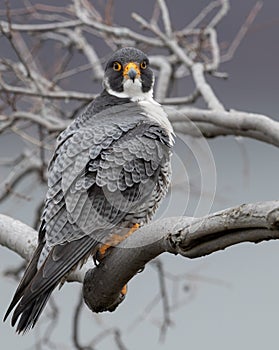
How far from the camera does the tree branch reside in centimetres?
214

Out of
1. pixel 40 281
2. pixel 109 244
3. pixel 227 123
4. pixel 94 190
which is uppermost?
pixel 227 123

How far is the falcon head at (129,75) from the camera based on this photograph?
374cm

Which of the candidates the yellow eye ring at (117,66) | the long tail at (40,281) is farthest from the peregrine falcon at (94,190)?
the yellow eye ring at (117,66)

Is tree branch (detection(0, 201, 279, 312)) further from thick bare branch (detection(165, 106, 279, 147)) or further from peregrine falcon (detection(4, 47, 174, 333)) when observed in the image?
thick bare branch (detection(165, 106, 279, 147))

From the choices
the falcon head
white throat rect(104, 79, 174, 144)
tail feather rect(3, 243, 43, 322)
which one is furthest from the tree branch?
the falcon head

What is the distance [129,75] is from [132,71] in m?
0.02

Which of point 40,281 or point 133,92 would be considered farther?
point 133,92

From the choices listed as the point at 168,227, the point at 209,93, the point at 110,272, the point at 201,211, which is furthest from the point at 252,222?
the point at 209,93

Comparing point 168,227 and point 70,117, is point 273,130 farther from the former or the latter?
point 70,117

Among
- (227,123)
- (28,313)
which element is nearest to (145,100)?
(227,123)

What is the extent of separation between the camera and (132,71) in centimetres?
375

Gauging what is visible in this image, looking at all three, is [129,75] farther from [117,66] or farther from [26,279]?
[26,279]

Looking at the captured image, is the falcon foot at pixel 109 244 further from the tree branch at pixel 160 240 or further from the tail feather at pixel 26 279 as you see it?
the tail feather at pixel 26 279

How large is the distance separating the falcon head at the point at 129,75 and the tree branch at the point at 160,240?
813 mm
